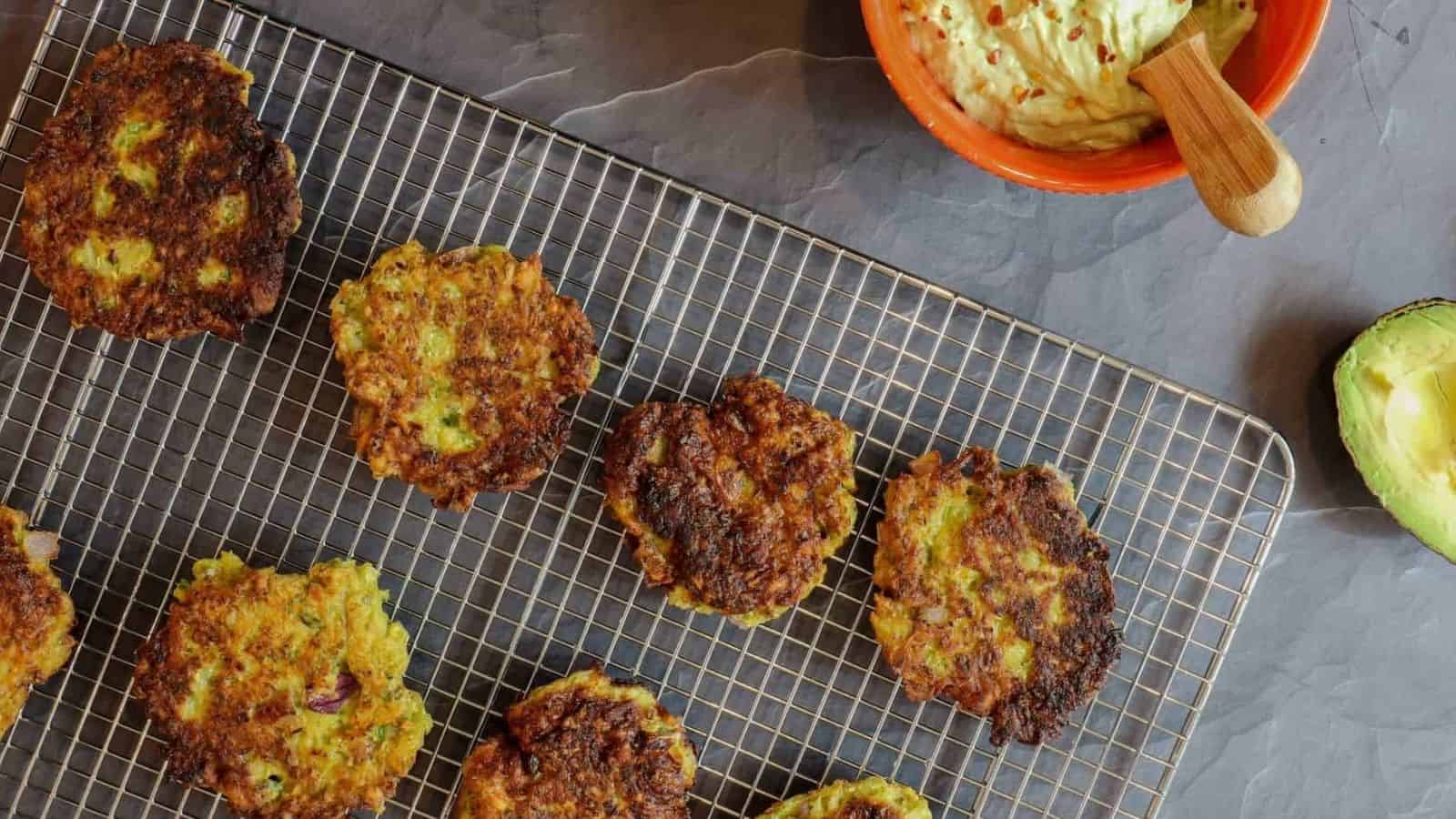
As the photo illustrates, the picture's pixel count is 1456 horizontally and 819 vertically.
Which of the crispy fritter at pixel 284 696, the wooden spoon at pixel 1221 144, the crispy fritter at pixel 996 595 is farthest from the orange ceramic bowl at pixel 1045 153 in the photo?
the crispy fritter at pixel 284 696

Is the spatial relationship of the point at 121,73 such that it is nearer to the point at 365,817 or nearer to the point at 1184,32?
the point at 365,817

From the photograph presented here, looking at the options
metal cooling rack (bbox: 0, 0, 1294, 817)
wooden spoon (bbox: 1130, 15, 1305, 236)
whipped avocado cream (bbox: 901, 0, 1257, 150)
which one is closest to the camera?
wooden spoon (bbox: 1130, 15, 1305, 236)

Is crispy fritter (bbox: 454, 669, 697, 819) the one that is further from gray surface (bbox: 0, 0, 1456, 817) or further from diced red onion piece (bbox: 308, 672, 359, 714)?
gray surface (bbox: 0, 0, 1456, 817)

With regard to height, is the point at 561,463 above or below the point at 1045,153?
below

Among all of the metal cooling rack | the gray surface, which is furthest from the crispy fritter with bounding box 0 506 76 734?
the gray surface

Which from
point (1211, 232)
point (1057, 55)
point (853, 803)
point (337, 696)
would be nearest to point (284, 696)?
point (337, 696)

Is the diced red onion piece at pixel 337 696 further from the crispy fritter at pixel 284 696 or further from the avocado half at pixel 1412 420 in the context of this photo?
the avocado half at pixel 1412 420

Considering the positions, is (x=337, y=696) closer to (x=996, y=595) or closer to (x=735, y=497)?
(x=735, y=497)
